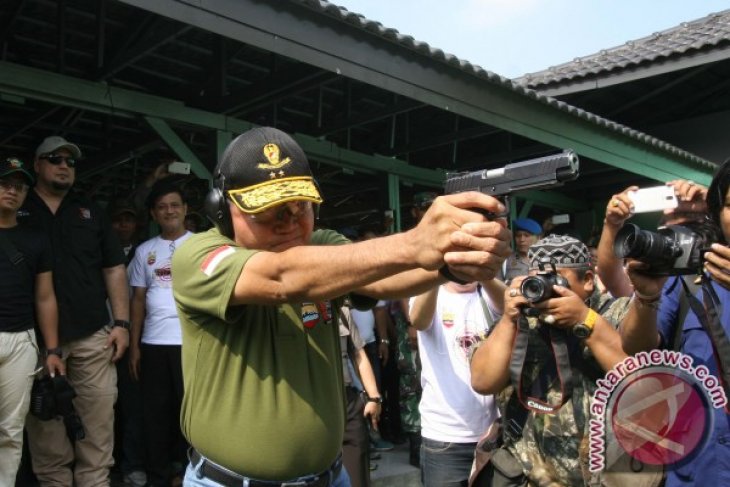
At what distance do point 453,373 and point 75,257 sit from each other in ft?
8.50

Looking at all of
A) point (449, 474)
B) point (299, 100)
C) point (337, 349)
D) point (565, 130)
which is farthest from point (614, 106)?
point (337, 349)

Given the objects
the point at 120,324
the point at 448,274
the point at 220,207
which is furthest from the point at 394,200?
the point at 448,274

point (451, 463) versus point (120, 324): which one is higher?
point (120, 324)

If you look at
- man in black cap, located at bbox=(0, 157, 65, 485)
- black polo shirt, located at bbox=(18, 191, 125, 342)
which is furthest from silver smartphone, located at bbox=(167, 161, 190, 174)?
man in black cap, located at bbox=(0, 157, 65, 485)

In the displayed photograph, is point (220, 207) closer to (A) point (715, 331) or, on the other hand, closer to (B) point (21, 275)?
(A) point (715, 331)

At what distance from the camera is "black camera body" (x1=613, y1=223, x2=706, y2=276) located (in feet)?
6.85

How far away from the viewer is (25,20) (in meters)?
4.51

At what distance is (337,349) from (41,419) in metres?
2.49

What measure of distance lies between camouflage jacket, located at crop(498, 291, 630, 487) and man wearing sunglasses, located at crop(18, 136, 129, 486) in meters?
2.78

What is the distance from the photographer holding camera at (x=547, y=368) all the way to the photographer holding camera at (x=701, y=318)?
0.17 meters

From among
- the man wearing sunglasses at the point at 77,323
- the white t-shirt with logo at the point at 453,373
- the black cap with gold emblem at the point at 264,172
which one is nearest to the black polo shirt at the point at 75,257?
the man wearing sunglasses at the point at 77,323

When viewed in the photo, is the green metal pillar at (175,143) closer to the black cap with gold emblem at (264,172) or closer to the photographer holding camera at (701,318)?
the black cap with gold emblem at (264,172)

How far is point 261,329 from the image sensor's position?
77.2 inches

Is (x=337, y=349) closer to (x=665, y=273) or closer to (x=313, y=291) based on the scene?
(x=313, y=291)
